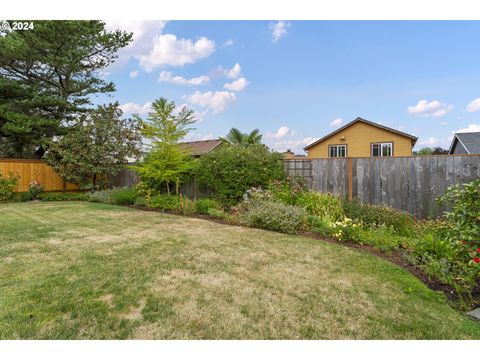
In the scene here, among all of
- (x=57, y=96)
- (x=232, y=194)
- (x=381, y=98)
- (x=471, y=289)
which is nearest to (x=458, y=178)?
(x=471, y=289)

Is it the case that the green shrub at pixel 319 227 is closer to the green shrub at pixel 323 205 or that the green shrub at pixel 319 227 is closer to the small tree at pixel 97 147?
the green shrub at pixel 323 205

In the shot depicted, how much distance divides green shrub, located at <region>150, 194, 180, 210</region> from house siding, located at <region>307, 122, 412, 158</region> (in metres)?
13.3

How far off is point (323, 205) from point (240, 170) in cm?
259

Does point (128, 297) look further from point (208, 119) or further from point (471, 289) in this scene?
point (208, 119)

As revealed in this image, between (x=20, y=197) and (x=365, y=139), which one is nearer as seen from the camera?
(x=20, y=197)

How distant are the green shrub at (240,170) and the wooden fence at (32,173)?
9.03 m

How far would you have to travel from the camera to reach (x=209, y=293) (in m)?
2.50

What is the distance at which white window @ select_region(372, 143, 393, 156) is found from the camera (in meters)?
16.2

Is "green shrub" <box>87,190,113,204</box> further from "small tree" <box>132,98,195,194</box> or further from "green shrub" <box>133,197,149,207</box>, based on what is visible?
"small tree" <box>132,98,195,194</box>

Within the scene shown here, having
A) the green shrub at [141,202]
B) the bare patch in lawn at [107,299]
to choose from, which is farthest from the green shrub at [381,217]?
the green shrub at [141,202]

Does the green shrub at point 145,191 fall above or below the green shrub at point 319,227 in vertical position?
above

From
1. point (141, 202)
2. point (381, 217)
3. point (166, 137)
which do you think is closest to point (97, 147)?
point (141, 202)

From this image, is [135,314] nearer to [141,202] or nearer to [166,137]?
[166,137]

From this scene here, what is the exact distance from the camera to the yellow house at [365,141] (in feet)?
52.5
